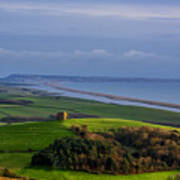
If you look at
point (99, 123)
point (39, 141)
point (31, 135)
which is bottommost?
point (39, 141)

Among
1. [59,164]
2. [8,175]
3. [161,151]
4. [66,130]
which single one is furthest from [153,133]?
[8,175]

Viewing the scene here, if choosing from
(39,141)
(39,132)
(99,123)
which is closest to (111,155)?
(39,141)

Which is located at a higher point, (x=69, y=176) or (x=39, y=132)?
(x=39, y=132)

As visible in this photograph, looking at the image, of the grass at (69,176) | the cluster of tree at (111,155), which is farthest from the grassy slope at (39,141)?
the cluster of tree at (111,155)

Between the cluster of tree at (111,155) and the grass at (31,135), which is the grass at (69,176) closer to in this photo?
the cluster of tree at (111,155)

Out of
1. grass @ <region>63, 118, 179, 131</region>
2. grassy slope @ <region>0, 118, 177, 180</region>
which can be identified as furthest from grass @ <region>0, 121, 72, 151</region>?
grass @ <region>63, 118, 179, 131</region>

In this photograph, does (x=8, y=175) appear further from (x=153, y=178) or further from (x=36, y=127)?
(x=36, y=127)

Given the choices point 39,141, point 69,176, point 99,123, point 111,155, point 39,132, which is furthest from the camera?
point 99,123

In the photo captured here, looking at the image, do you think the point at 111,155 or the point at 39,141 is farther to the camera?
the point at 39,141

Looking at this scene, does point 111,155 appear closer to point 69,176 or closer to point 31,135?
point 69,176

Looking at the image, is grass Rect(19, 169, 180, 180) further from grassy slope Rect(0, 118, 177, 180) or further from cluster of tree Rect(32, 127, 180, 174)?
cluster of tree Rect(32, 127, 180, 174)
